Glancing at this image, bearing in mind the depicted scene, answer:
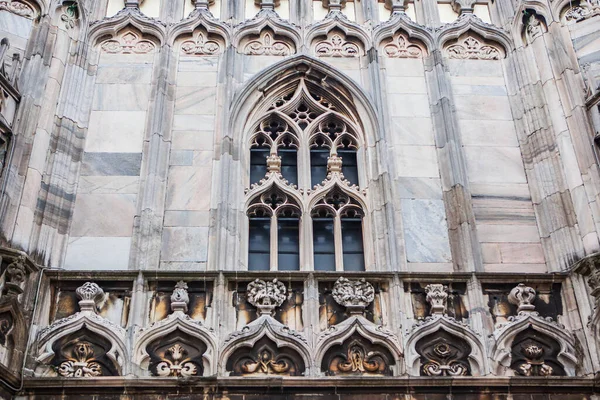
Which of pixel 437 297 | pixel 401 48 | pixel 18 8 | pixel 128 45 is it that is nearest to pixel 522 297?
pixel 437 297

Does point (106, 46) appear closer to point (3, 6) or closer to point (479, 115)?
point (3, 6)

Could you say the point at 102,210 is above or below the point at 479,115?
below

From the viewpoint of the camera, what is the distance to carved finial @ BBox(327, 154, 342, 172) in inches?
476

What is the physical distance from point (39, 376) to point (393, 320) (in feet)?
13.9

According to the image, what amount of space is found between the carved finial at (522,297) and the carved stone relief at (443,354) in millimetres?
886

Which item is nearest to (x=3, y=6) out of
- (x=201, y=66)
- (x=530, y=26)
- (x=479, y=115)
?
(x=201, y=66)

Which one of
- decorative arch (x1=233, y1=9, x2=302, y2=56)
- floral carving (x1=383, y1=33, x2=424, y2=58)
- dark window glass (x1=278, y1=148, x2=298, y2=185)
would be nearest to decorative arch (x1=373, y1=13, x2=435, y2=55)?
floral carving (x1=383, y1=33, x2=424, y2=58)

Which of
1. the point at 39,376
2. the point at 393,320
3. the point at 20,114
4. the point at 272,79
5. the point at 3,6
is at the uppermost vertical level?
the point at 3,6

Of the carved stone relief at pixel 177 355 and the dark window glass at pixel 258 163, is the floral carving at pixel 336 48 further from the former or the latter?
the carved stone relief at pixel 177 355

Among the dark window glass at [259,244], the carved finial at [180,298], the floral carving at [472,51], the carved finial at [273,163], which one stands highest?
the floral carving at [472,51]

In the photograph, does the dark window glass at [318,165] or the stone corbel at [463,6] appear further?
the stone corbel at [463,6]

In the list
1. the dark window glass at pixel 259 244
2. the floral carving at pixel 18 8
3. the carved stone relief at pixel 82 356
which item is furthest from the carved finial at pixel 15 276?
the floral carving at pixel 18 8

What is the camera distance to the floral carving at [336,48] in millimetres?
13445

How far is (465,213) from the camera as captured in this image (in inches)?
447
